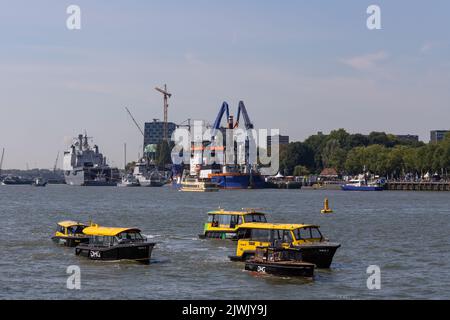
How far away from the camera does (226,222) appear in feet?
216

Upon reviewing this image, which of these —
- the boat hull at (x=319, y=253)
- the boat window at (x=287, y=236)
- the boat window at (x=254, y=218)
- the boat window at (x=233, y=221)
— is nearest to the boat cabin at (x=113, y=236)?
the boat window at (x=287, y=236)

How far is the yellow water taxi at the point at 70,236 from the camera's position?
59.3m

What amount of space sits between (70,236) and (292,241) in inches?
790

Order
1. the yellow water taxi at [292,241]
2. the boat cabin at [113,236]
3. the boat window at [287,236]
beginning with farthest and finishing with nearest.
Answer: the boat cabin at [113,236] → the boat window at [287,236] → the yellow water taxi at [292,241]

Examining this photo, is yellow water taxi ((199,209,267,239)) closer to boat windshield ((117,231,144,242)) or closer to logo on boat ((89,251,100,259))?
boat windshield ((117,231,144,242))

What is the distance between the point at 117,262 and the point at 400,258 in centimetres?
1850

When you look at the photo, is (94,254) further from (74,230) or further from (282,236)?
(74,230)

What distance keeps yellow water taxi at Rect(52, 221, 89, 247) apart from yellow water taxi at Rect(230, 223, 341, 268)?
14.4m

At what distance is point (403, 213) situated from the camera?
10675cm

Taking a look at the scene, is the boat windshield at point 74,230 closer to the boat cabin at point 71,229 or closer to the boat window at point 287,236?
the boat cabin at point 71,229

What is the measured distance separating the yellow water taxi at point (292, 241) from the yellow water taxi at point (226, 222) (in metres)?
13.0

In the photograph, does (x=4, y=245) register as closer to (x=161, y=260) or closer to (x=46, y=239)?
(x=46, y=239)

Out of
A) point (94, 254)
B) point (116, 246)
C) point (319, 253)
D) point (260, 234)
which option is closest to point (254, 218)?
point (260, 234)
